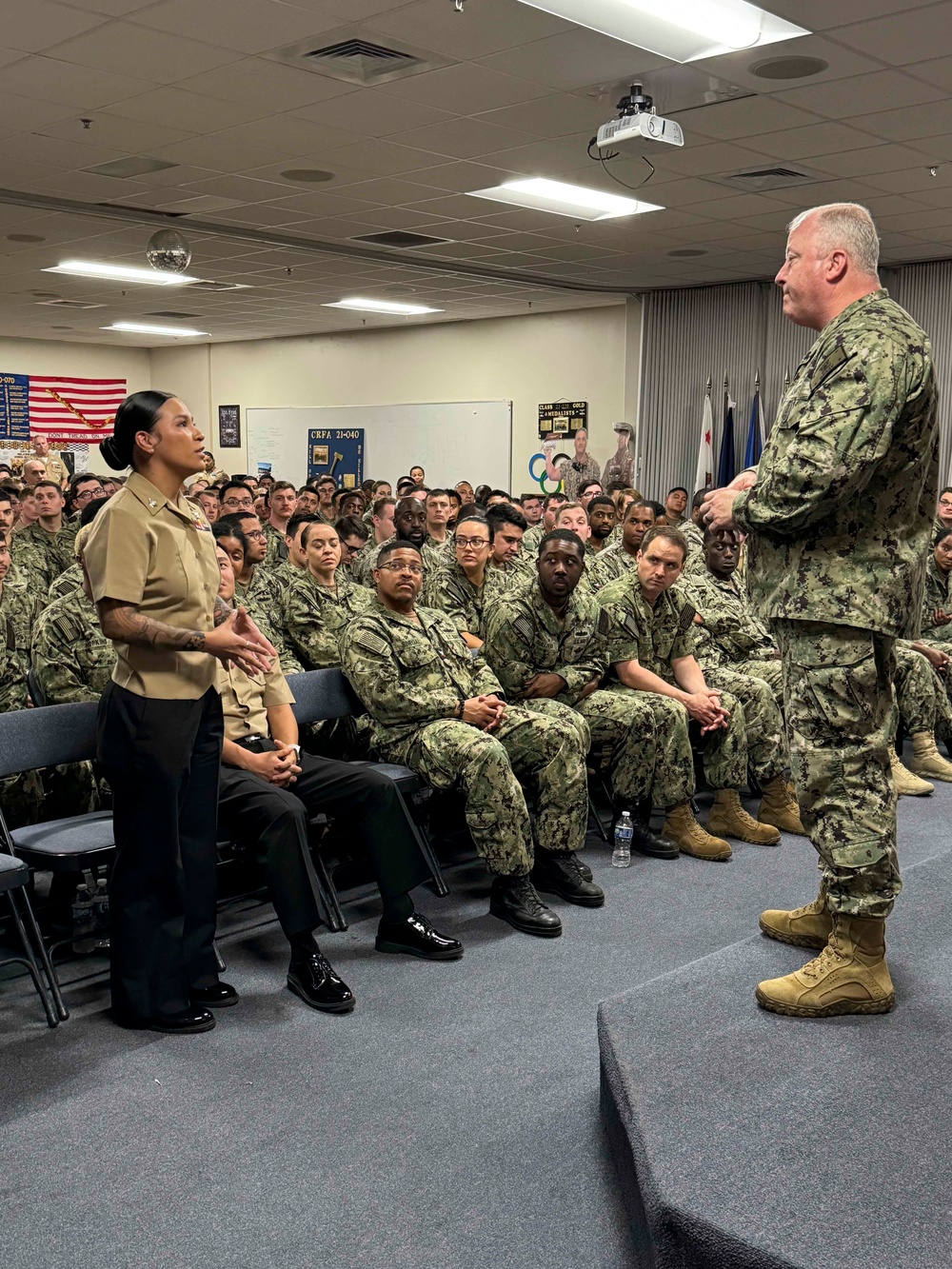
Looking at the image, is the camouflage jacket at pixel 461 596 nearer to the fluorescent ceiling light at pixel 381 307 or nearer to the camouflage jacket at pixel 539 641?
the camouflage jacket at pixel 539 641

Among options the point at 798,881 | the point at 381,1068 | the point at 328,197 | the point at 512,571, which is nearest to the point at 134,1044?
the point at 381,1068

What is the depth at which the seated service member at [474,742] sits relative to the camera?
3.75m

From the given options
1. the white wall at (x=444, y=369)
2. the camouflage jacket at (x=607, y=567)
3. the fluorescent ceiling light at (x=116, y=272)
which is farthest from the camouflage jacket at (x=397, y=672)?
the white wall at (x=444, y=369)

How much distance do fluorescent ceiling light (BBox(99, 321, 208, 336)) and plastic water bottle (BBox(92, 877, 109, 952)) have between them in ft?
40.2

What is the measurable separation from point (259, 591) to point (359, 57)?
2352 millimetres

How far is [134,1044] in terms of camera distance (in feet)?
9.46

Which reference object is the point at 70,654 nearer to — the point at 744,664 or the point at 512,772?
the point at 512,772

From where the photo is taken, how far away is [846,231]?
2.26m

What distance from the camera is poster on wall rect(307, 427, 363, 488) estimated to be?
15.5 m

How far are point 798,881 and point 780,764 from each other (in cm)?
80

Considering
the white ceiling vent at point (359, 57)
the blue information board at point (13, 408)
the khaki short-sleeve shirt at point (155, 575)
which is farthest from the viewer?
the blue information board at point (13, 408)

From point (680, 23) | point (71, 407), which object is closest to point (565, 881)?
point (680, 23)

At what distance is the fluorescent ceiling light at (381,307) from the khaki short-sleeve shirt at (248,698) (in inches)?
369

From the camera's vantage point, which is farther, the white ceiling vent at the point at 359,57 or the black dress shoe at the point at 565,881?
the white ceiling vent at the point at 359,57
